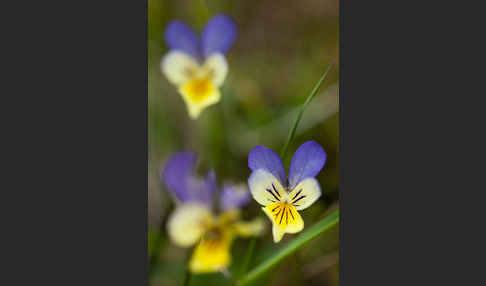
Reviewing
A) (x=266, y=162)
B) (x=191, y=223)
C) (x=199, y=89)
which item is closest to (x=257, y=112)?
(x=199, y=89)

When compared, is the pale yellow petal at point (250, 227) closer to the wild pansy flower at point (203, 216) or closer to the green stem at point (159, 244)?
the wild pansy flower at point (203, 216)

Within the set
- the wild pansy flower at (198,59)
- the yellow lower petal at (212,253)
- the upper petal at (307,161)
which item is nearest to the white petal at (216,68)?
the wild pansy flower at (198,59)

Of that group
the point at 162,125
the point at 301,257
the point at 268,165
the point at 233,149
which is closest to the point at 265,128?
the point at 233,149

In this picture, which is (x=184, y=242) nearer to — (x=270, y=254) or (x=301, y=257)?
(x=270, y=254)

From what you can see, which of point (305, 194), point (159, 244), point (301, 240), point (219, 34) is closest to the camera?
point (305, 194)

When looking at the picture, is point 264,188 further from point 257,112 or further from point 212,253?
point 257,112

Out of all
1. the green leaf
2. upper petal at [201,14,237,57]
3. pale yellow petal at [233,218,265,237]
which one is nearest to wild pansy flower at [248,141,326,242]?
the green leaf
